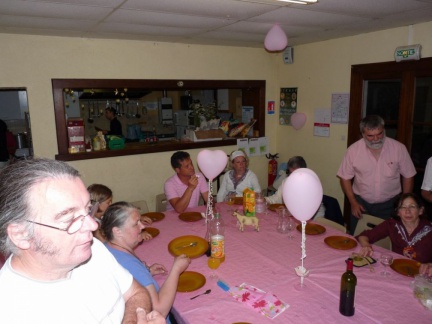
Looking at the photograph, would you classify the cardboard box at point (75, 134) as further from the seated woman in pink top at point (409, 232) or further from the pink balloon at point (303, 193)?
the seated woman in pink top at point (409, 232)

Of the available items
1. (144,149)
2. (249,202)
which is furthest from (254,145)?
(249,202)

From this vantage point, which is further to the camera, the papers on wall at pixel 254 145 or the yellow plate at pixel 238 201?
the papers on wall at pixel 254 145

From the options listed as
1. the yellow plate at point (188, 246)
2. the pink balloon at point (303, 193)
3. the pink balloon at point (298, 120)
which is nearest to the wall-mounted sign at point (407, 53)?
the pink balloon at point (298, 120)

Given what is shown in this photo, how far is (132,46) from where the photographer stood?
4.19m

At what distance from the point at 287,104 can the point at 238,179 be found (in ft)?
6.71

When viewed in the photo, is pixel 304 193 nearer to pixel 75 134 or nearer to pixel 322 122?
pixel 322 122

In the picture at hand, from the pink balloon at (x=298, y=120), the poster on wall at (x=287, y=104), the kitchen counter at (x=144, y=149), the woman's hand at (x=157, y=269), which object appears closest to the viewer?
the woman's hand at (x=157, y=269)

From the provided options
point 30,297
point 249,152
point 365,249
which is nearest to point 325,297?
point 365,249

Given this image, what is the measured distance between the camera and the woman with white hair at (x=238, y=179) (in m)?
3.67

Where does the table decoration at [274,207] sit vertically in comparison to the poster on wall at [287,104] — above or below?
below

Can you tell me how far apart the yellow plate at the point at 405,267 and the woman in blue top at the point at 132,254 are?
1312 mm

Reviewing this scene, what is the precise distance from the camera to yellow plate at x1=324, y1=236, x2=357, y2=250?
229 cm

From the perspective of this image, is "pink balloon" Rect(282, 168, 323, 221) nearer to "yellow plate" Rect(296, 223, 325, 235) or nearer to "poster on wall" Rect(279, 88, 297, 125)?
"yellow plate" Rect(296, 223, 325, 235)

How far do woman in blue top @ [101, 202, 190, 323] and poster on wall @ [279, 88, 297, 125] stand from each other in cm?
375
